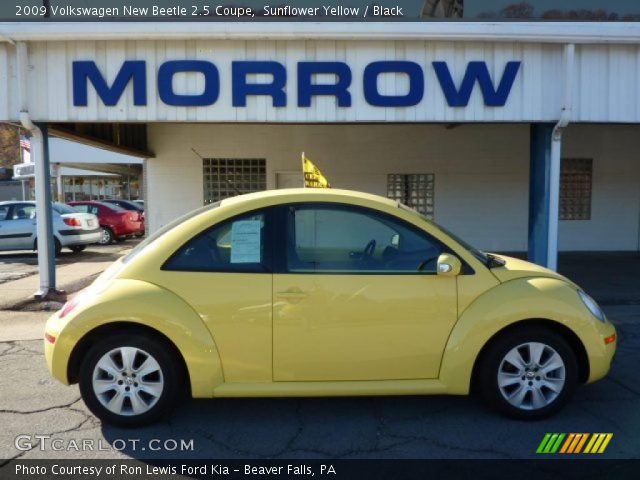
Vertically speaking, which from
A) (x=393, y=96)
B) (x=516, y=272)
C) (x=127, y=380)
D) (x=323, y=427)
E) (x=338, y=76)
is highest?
(x=338, y=76)

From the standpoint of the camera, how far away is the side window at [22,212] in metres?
12.7

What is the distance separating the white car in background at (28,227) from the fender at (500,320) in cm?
1138

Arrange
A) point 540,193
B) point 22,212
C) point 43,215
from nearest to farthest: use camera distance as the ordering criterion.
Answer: point 43,215 < point 540,193 < point 22,212

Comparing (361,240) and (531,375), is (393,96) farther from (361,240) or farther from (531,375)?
(531,375)

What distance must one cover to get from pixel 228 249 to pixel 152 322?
682 mm

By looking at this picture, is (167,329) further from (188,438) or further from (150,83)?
(150,83)

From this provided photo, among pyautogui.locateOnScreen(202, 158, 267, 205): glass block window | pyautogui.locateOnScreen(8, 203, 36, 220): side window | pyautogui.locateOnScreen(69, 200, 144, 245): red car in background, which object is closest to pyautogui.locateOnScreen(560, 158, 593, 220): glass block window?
pyautogui.locateOnScreen(202, 158, 267, 205): glass block window

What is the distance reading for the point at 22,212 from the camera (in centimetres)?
1275

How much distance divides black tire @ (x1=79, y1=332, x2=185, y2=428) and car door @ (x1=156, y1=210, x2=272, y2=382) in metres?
0.34

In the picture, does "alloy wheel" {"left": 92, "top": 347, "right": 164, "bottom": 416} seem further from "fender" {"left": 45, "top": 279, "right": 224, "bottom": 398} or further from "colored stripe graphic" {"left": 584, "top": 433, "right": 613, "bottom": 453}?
"colored stripe graphic" {"left": 584, "top": 433, "right": 613, "bottom": 453}

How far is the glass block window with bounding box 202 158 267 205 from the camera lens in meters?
12.6

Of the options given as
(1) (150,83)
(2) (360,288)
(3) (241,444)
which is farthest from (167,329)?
(1) (150,83)

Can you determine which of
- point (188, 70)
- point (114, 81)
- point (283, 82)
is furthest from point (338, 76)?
point (114, 81)

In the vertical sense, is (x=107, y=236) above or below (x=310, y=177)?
below
